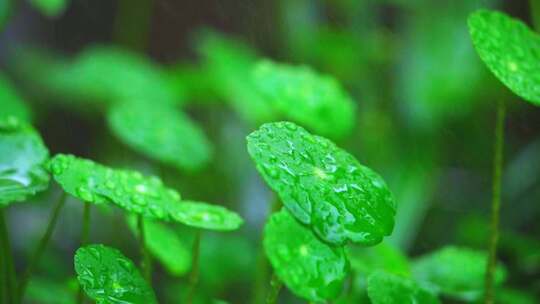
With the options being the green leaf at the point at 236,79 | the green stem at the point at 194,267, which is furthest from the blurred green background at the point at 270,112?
the green stem at the point at 194,267

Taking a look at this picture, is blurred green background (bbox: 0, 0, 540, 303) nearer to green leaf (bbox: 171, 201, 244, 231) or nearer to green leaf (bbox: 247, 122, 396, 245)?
→ green leaf (bbox: 171, 201, 244, 231)

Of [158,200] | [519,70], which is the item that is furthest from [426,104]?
[158,200]

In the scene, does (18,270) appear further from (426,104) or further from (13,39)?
(426,104)

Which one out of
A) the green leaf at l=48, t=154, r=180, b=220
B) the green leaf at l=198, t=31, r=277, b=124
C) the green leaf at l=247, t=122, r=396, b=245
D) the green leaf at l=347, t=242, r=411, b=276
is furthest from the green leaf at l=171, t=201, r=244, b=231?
the green leaf at l=198, t=31, r=277, b=124

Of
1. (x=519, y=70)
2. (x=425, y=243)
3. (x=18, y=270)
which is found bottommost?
(x=18, y=270)

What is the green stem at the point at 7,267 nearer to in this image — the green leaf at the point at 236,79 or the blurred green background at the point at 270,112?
the blurred green background at the point at 270,112

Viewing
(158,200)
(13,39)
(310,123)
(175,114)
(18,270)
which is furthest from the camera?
(13,39)

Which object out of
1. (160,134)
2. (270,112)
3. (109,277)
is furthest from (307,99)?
(270,112)
